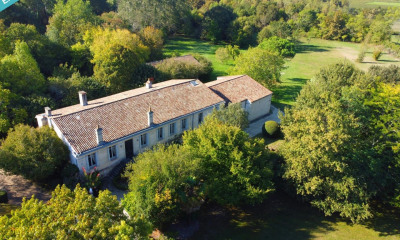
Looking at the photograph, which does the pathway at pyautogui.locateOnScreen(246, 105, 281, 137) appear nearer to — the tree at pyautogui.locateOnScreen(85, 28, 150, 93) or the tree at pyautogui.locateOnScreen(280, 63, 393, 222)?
the tree at pyautogui.locateOnScreen(280, 63, 393, 222)

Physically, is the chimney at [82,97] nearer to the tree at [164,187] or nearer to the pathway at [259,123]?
the tree at [164,187]

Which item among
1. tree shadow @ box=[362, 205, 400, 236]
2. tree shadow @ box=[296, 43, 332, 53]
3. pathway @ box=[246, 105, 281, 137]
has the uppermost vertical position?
tree shadow @ box=[296, 43, 332, 53]

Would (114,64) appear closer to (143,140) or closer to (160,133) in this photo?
(160,133)

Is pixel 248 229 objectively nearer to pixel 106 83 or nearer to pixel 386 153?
pixel 386 153

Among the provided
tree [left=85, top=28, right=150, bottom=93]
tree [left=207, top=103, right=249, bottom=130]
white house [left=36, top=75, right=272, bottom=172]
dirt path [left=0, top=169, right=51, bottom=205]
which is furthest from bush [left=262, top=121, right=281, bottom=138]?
dirt path [left=0, top=169, right=51, bottom=205]

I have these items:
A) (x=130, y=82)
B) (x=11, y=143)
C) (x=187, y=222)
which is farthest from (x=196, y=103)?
(x=11, y=143)

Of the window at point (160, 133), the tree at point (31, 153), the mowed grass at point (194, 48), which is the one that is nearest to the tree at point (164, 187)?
the window at point (160, 133)
